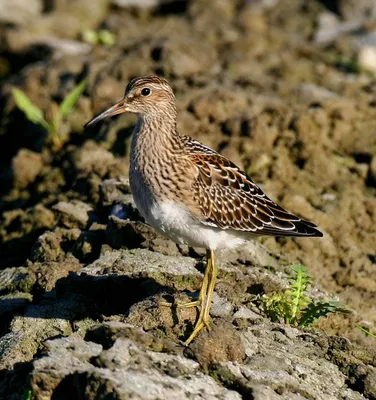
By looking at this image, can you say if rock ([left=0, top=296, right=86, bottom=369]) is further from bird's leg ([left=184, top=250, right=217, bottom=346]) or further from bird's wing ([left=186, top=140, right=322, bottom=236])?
bird's wing ([left=186, top=140, right=322, bottom=236])

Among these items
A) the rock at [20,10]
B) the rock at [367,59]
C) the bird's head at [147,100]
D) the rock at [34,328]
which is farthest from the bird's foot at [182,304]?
the rock at [20,10]

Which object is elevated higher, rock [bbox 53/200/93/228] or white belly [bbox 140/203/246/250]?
white belly [bbox 140/203/246/250]

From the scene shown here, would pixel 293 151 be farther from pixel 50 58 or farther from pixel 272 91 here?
pixel 50 58

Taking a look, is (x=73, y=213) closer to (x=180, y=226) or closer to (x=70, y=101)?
(x=180, y=226)

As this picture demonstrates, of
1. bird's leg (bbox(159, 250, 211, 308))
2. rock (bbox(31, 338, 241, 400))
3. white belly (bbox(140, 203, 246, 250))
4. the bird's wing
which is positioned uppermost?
the bird's wing

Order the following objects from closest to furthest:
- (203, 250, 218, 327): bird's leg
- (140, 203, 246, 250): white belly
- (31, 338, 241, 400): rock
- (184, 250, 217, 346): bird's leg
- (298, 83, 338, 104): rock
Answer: (31, 338, 241, 400): rock < (184, 250, 217, 346): bird's leg < (203, 250, 218, 327): bird's leg < (140, 203, 246, 250): white belly < (298, 83, 338, 104): rock

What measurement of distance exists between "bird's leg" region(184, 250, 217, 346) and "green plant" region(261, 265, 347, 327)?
511 millimetres

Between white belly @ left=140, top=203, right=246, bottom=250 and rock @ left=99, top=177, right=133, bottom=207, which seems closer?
white belly @ left=140, top=203, right=246, bottom=250

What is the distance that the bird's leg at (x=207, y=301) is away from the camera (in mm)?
6590

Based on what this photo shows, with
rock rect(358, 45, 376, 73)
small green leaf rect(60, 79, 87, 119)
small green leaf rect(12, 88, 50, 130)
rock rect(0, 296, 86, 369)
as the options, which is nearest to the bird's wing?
rock rect(0, 296, 86, 369)

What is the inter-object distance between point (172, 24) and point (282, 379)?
9422 millimetres

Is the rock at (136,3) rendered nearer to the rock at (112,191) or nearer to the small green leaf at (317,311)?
the rock at (112,191)

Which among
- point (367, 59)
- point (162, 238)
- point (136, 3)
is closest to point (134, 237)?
point (162, 238)

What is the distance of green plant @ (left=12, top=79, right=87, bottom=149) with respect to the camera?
36.1 feet
